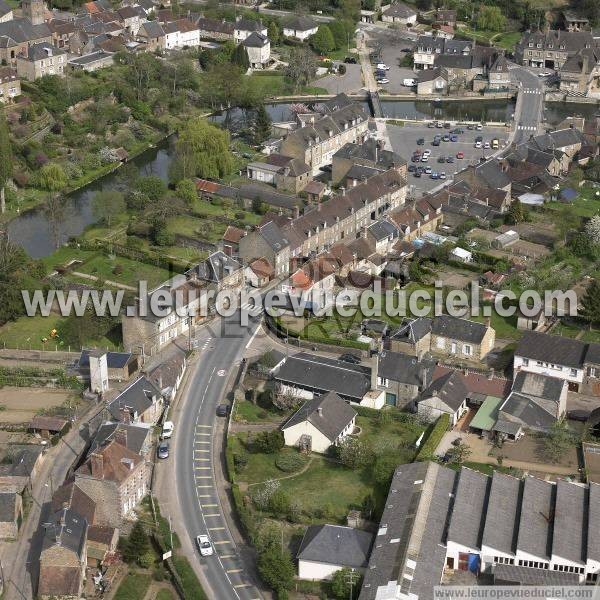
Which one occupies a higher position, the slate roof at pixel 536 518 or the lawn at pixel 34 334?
the slate roof at pixel 536 518

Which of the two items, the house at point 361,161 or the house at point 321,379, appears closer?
the house at point 321,379

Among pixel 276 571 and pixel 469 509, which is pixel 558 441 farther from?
pixel 276 571

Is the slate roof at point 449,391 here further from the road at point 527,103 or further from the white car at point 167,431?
the road at point 527,103

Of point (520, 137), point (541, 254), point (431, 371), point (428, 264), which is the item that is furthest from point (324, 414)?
point (520, 137)

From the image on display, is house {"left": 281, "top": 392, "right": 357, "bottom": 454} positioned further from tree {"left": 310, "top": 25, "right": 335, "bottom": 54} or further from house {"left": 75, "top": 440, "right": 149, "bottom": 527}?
tree {"left": 310, "top": 25, "right": 335, "bottom": 54}

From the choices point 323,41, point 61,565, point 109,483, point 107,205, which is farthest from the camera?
point 323,41

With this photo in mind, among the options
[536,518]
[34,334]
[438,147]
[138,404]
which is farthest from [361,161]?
[536,518]

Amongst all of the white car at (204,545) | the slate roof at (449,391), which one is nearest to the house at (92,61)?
the slate roof at (449,391)
